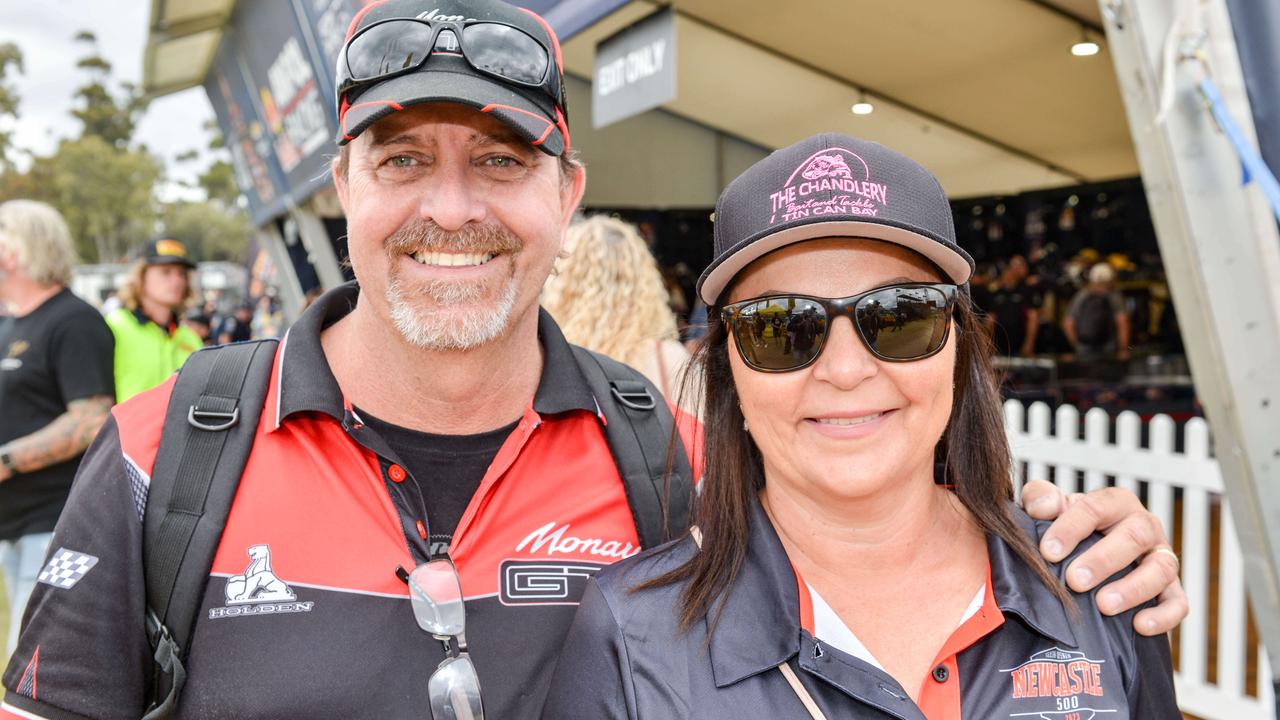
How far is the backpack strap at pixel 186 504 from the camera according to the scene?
60.2 inches

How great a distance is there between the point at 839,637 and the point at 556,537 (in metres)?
0.58

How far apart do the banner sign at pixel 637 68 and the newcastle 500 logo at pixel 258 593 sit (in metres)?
3.10

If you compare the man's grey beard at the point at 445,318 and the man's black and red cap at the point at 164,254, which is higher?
the man's black and red cap at the point at 164,254

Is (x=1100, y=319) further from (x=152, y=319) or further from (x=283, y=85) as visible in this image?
(x=152, y=319)

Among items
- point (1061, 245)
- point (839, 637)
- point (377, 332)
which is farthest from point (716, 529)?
point (1061, 245)

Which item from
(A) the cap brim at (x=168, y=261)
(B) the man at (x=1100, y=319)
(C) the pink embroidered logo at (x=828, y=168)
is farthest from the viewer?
(B) the man at (x=1100, y=319)

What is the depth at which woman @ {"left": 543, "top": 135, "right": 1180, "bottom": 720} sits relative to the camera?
4.35 feet

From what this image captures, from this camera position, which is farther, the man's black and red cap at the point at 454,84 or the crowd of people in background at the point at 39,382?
the crowd of people in background at the point at 39,382

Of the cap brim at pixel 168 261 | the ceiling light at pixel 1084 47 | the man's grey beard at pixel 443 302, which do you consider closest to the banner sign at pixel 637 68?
the man's grey beard at pixel 443 302

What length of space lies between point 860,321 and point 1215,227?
178cm

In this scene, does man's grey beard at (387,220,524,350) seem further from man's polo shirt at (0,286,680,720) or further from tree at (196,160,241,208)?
tree at (196,160,241,208)

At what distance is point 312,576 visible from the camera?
1.59 metres

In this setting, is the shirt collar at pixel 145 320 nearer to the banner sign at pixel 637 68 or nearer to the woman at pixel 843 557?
the banner sign at pixel 637 68

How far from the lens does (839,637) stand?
1.38m
